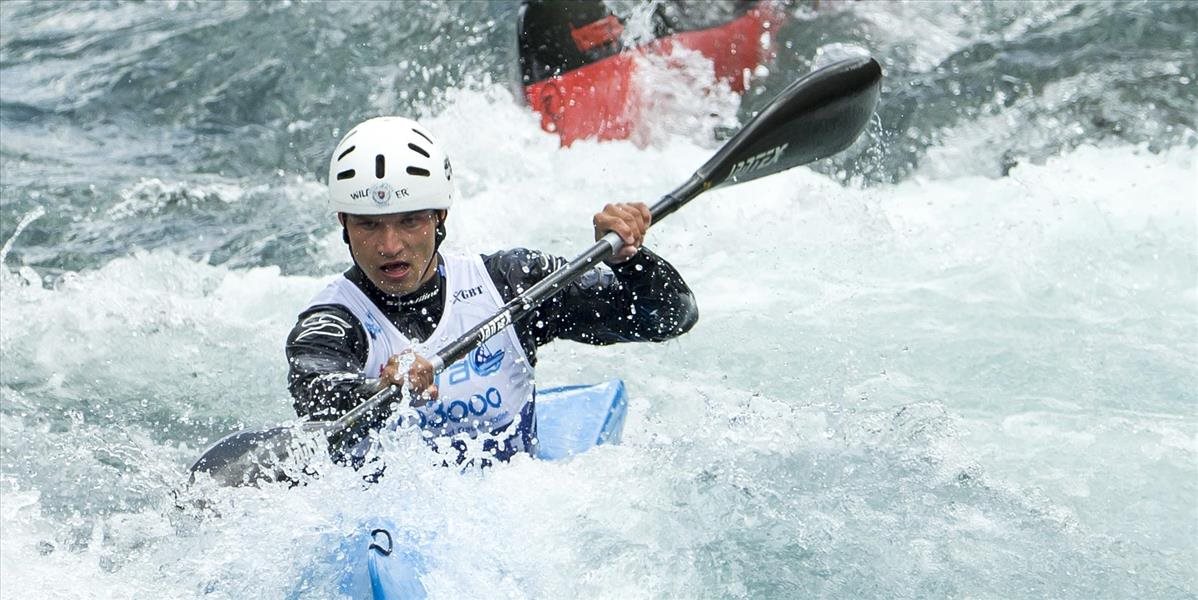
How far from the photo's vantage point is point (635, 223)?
371 centimetres

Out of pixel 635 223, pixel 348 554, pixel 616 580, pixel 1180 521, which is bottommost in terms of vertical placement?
pixel 1180 521

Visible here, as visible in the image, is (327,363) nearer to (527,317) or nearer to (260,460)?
(260,460)

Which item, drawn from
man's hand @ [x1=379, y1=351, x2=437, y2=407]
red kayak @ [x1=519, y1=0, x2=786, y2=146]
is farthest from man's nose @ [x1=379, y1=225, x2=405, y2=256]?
red kayak @ [x1=519, y1=0, x2=786, y2=146]

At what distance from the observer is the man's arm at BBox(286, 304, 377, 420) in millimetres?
3461

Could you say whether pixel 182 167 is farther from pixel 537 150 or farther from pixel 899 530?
pixel 899 530

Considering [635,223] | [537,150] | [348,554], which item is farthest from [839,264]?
[348,554]

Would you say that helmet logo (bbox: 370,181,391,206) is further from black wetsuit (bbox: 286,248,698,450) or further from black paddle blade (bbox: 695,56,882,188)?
black paddle blade (bbox: 695,56,882,188)

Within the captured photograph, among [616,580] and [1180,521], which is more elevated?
[616,580]

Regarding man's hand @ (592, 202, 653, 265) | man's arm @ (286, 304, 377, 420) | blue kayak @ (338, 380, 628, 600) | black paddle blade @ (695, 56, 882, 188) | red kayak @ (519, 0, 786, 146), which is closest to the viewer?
blue kayak @ (338, 380, 628, 600)

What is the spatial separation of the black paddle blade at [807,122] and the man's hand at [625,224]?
63 centimetres

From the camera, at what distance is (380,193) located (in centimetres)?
358

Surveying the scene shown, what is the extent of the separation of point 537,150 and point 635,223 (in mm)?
4163

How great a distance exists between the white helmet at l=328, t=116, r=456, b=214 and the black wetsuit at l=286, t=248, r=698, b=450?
0.70ft

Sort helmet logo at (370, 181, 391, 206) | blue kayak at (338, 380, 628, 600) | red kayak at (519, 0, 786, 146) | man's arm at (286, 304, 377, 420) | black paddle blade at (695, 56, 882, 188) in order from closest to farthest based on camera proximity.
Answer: blue kayak at (338, 380, 628, 600)
man's arm at (286, 304, 377, 420)
helmet logo at (370, 181, 391, 206)
black paddle blade at (695, 56, 882, 188)
red kayak at (519, 0, 786, 146)
